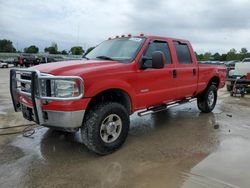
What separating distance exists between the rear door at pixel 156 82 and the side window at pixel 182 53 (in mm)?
410

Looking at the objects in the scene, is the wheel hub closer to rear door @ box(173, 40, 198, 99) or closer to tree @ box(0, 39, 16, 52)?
Answer: rear door @ box(173, 40, 198, 99)

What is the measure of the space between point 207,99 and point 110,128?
4.11 metres

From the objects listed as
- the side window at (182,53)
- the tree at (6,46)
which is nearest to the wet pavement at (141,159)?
the side window at (182,53)

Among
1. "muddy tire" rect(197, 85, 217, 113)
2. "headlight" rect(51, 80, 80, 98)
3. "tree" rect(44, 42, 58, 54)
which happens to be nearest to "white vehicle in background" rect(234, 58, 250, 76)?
"muddy tire" rect(197, 85, 217, 113)

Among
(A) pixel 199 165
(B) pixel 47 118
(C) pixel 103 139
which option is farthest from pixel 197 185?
(B) pixel 47 118

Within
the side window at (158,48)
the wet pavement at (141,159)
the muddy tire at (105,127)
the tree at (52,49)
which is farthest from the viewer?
the tree at (52,49)

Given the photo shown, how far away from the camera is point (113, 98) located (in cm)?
470

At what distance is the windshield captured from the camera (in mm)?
4980

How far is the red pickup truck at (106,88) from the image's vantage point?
3824 mm

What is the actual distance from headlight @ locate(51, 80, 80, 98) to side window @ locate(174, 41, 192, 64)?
10.2ft

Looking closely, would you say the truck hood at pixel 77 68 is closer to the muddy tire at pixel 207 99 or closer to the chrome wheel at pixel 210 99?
the muddy tire at pixel 207 99

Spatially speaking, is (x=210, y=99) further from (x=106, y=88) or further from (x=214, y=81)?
(x=106, y=88)

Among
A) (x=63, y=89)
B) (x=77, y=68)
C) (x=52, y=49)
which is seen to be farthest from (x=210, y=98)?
(x=52, y=49)

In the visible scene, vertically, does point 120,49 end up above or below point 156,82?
above
